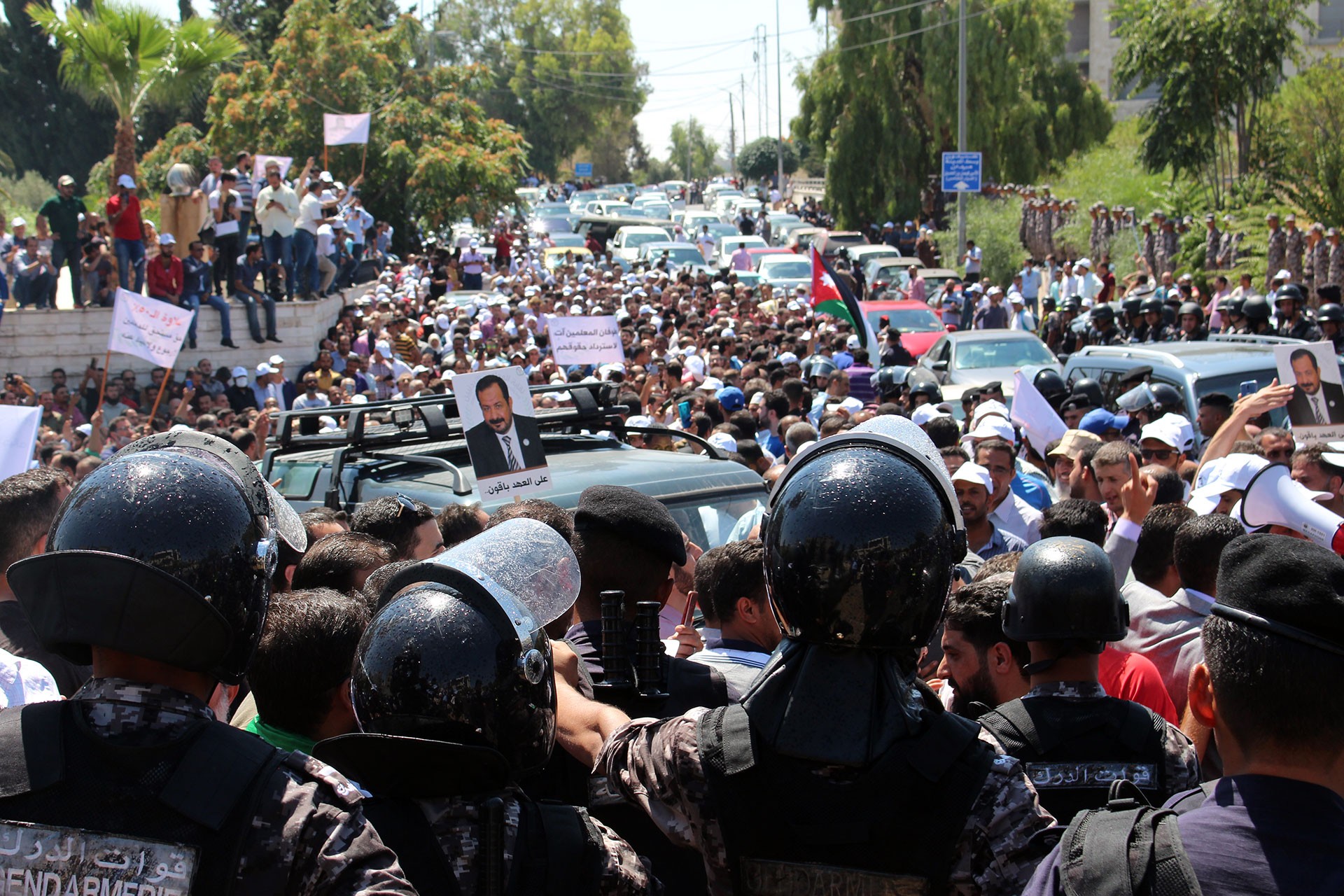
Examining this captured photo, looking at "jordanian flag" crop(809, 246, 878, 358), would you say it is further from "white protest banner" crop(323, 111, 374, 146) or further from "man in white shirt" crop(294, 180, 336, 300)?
"white protest banner" crop(323, 111, 374, 146)

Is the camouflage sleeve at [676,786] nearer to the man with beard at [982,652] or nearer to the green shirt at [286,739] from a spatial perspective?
the green shirt at [286,739]

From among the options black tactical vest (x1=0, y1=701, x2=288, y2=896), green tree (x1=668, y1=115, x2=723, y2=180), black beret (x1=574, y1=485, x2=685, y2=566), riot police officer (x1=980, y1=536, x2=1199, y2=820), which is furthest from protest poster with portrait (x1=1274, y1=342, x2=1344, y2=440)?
green tree (x1=668, y1=115, x2=723, y2=180)

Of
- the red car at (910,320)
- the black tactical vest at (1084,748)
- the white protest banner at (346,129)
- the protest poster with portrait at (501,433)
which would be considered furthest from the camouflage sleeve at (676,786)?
the white protest banner at (346,129)

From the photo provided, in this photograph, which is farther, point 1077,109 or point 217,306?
point 1077,109

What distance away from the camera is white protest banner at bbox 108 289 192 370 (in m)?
10.2

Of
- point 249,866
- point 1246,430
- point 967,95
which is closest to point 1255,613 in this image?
point 249,866

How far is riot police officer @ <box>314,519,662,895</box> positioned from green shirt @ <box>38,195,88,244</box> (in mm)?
16509

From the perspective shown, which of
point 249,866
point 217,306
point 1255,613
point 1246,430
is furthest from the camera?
point 217,306

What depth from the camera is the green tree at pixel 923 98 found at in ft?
119

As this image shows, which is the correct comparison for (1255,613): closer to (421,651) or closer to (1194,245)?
(421,651)

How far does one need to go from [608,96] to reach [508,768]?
8049 centimetres

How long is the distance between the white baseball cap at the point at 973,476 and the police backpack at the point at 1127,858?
150 inches

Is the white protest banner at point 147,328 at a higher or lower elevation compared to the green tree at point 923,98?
lower

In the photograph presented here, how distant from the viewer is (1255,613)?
196 cm
